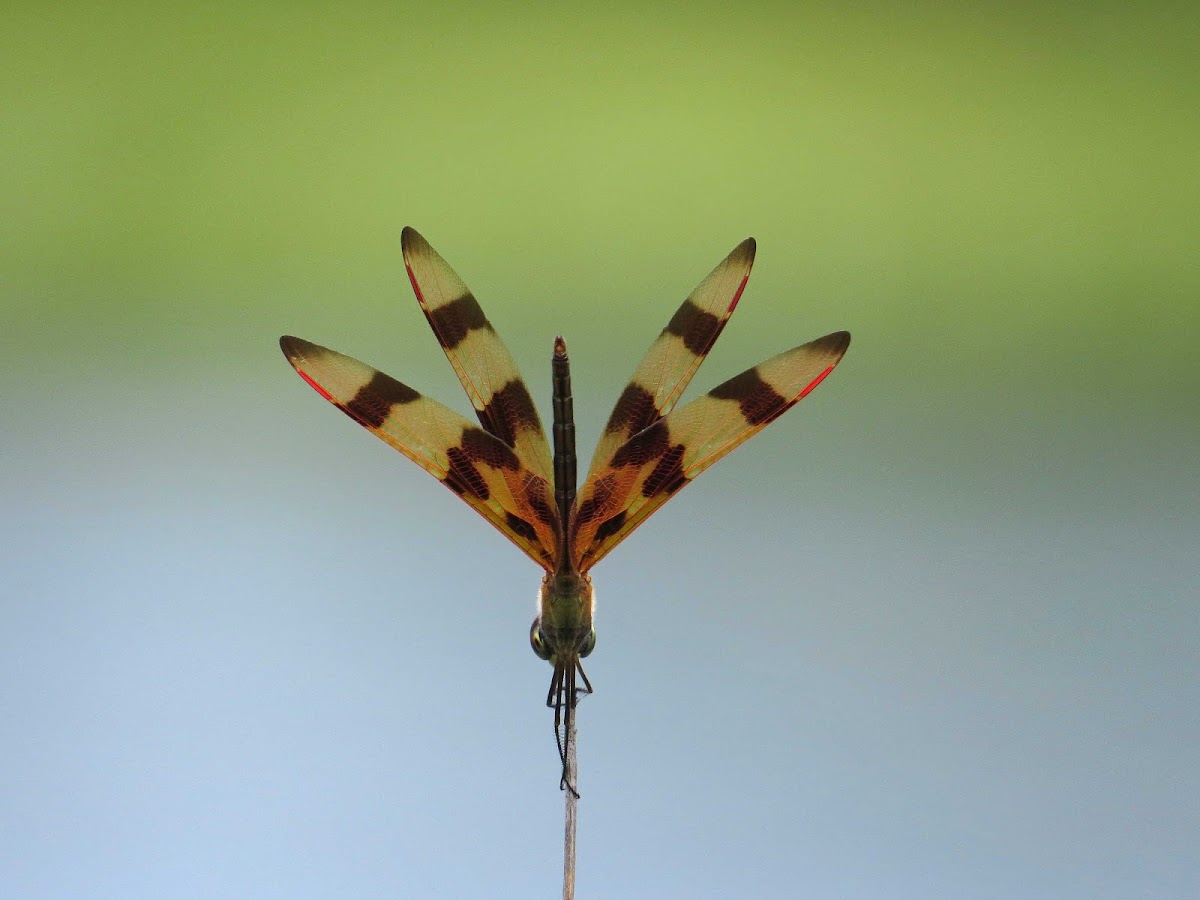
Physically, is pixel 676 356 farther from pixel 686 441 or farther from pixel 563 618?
pixel 563 618

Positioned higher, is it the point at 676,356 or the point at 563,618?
the point at 676,356

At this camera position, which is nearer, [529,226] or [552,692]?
[552,692]

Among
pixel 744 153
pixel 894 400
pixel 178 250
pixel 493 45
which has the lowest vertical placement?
pixel 894 400

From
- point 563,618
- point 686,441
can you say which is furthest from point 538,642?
point 686,441

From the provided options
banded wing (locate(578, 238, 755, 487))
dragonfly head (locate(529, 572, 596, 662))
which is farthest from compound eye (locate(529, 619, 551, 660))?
banded wing (locate(578, 238, 755, 487))

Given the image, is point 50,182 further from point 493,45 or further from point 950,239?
point 950,239

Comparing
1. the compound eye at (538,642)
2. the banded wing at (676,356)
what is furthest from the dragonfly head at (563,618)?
the banded wing at (676,356)

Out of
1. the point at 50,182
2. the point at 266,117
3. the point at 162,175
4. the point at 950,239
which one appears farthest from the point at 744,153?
the point at 50,182

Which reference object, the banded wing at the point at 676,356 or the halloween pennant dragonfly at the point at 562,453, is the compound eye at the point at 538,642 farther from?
the banded wing at the point at 676,356
